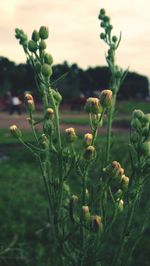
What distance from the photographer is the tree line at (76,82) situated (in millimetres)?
37594

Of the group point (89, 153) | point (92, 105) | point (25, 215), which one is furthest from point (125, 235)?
point (25, 215)

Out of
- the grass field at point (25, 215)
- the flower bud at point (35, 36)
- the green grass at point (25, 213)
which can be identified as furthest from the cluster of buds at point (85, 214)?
the green grass at point (25, 213)

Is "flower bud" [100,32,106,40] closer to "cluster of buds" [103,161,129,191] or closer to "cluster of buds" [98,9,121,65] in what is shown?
"cluster of buds" [98,9,121,65]

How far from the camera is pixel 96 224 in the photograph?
1.34 metres

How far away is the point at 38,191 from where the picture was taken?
642 cm

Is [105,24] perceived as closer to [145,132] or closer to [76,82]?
[145,132]

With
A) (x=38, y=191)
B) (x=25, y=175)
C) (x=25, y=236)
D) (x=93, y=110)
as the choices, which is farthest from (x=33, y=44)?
(x=25, y=175)

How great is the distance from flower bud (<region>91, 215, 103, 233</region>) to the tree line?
1253 inches

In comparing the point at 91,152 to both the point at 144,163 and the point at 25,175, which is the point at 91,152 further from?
the point at 25,175

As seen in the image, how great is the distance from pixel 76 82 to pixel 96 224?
43831 millimetres

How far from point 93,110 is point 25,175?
589 centimetres

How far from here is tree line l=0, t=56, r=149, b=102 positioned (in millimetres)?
37594

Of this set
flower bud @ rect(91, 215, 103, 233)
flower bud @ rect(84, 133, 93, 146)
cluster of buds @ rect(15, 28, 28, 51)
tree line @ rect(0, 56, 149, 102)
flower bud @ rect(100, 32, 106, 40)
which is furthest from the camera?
tree line @ rect(0, 56, 149, 102)

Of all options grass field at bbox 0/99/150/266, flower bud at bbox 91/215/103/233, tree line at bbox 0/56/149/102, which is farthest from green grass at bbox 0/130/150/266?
tree line at bbox 0/56/149/102
